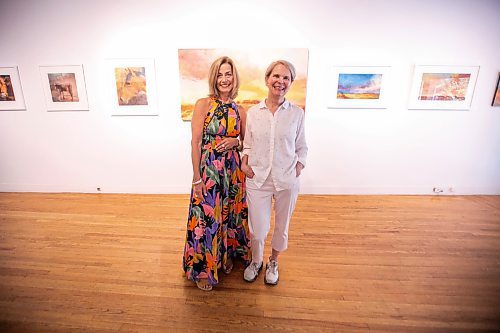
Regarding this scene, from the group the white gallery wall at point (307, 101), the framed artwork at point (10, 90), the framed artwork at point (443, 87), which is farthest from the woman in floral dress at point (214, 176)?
the framed artwork at point (10, 90)

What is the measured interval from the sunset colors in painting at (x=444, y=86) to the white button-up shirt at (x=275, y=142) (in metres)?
2.99

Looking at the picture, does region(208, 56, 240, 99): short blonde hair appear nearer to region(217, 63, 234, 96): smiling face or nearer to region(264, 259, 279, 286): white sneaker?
region(217, 63, 234, 96): smiling face

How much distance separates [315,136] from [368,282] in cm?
226

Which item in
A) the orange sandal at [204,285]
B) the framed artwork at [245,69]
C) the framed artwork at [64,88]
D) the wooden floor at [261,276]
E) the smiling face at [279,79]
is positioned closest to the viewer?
the smiling face at [279,79]

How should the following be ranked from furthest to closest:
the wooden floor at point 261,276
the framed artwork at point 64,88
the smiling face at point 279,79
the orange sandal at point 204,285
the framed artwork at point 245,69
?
the framed artwork at point 64,88 → the framed artwork at point 245,69 → the orange sandal at point 204,285 → the wooden floor at point 261,276 → the smiling face at point 279,79

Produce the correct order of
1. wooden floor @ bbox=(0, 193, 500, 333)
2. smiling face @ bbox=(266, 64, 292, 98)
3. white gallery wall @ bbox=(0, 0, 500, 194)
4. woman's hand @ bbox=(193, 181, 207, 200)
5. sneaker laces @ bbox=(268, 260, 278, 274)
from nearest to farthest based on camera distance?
smiling face @ bbox=(266, 64, 292, 98) < wooden floor @ bbox=(0, 193, 500, 333) < woman's hand @ bbox=(193, 181, 207, 200) < sneaker laces @ bbox=(268, 260, 278, 274) < white gallery wall @ bbox=(0, 0, 500, 194)

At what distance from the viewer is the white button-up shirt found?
1.66 meters

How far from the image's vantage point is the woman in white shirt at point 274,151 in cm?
163

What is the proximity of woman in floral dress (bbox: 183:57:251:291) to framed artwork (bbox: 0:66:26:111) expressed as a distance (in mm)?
3732

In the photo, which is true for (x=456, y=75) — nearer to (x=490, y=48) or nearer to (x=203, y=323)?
(x=490, y=48)

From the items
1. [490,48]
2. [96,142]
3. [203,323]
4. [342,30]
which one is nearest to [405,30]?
[342,30]

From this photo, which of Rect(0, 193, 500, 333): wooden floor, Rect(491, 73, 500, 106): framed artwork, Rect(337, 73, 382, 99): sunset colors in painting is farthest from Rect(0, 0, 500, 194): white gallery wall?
Rect(0, 193, 500, 333): wooden floor

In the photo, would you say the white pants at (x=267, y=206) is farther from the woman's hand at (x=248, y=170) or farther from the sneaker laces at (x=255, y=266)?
the sneaker laces at (x=255, y=266)

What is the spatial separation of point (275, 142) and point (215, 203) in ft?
2.12
